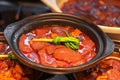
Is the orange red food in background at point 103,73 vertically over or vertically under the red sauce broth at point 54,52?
under

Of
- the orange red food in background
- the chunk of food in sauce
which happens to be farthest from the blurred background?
the orange red food in background

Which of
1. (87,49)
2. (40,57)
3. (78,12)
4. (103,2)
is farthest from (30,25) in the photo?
(103,2)

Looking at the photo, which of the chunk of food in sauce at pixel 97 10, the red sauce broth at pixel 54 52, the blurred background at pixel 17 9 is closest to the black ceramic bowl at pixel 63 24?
the red sauce broth at pixel 54 52

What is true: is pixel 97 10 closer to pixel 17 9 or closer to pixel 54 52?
pixel 17 9

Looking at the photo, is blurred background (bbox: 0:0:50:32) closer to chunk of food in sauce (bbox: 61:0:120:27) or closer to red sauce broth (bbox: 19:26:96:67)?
chunk of food in sauce (bbox: 61:0:120:27)

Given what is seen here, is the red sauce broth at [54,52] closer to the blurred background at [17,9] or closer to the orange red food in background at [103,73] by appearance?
the orange red food in background at [103,73]

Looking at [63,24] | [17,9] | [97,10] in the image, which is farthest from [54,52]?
[17,9]
